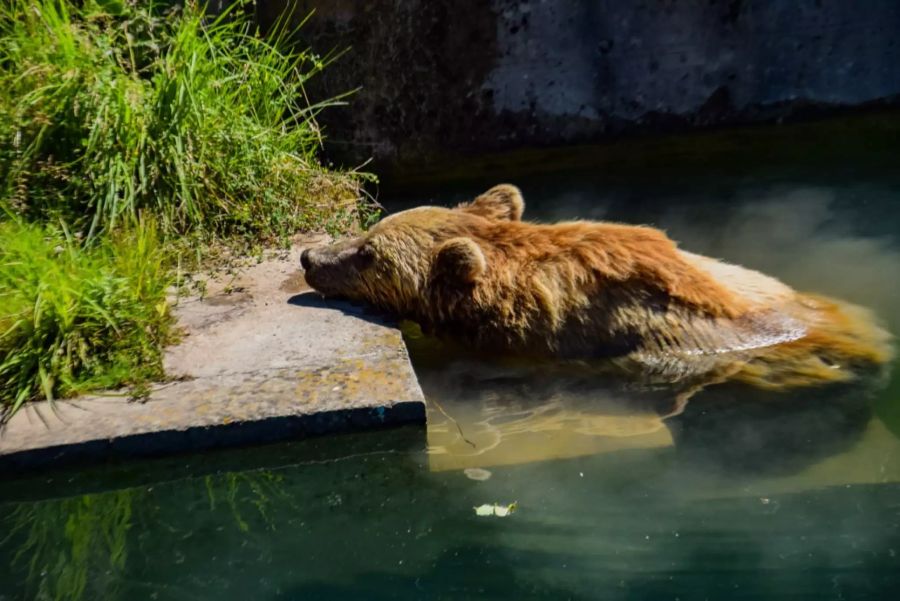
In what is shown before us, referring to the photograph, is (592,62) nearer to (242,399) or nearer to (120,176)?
(120,176)

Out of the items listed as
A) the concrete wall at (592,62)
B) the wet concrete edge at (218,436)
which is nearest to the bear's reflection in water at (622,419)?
the wet concrete edge at (218,436)

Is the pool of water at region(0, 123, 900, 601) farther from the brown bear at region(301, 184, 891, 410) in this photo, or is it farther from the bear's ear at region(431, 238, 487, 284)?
the bear's ear at region(431, 238, 487, 284)

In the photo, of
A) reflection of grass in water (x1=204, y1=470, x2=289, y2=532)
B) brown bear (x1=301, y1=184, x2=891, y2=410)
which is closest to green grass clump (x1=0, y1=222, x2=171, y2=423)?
reflection of grass in water (x1=204, y1=470, x2=289, y2=532)

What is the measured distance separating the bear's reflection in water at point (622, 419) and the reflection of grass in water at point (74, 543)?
1.29 metres

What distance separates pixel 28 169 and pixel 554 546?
400 cm

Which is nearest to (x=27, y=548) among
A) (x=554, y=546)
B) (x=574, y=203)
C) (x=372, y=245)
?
(x=554, y=546)

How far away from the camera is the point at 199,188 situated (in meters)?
6.34

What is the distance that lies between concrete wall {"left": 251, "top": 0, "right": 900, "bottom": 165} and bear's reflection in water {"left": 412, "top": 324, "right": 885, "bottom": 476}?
3.46 metres

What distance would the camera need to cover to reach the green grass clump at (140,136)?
19.9 ft

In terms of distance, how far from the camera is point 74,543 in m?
3.98

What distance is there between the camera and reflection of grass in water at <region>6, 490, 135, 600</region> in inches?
146

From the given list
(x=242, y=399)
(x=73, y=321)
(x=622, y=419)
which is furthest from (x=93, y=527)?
(x=622, y=419)

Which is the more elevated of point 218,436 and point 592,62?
point 592,62

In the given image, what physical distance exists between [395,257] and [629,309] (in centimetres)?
128
